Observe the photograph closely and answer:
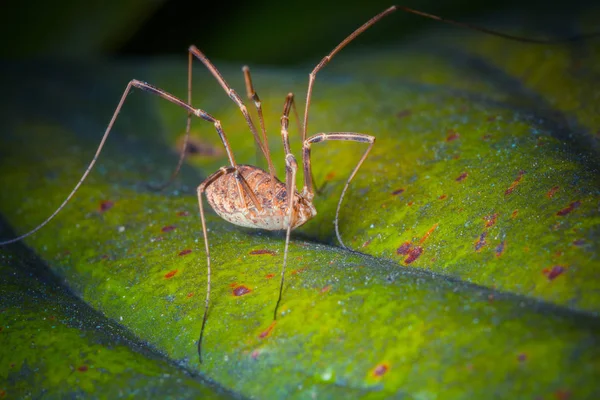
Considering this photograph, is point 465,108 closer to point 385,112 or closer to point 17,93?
point 385,112

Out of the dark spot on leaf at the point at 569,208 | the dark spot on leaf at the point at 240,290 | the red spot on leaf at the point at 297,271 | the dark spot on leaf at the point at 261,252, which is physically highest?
the dark spot on leaf at the point at 569,208

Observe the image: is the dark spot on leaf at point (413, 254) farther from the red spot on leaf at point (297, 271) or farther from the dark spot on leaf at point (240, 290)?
the dark spot on leaf at point (240, 290)

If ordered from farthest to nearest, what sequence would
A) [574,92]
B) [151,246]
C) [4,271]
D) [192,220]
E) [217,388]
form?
[574,92] → [192,220] → [151,246] → [4,271] → [217,388]

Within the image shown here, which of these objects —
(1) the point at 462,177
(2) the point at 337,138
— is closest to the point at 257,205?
(2) the point at 337,138

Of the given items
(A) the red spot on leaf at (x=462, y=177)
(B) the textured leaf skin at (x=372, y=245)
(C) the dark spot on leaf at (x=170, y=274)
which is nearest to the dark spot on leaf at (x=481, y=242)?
(B) the textured leaf skin at (x=372, y=245)

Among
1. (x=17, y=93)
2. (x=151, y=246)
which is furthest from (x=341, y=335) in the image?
(x=17, y=93)

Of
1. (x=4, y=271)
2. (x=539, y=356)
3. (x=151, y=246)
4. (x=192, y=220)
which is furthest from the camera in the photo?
(x=192, y=220)

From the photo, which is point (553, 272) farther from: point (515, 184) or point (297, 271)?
point (297, 271)
